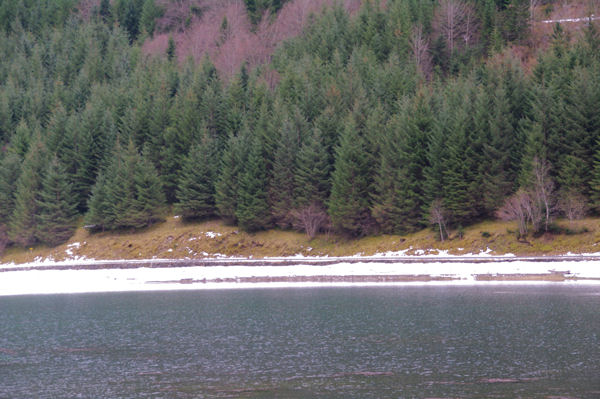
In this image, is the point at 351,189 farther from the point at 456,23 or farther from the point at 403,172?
the point at 456,23

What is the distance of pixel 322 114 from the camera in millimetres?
61719

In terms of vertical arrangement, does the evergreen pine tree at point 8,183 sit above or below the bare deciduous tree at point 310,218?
above

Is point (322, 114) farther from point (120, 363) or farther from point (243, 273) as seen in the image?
point (120, 363)

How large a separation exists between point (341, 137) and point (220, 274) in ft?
65.6

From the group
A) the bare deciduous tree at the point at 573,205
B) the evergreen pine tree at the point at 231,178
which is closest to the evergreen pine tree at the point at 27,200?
the evergreen pine tree at the point at 231,178

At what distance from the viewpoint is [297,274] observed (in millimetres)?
43062

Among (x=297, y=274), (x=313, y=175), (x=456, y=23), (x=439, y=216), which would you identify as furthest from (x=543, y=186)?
(x=456, y=23)

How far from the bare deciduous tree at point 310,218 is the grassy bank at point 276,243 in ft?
3.47

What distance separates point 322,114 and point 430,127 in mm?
11540

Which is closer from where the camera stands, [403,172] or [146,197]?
[403,172]

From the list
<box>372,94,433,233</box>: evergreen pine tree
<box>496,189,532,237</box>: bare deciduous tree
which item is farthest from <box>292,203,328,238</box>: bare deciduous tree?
<box>496,189,532,237</box>: bare deciduous tree

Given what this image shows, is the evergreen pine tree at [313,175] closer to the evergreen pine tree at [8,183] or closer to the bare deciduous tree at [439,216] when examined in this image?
the bare deciduous tree at [439,216]

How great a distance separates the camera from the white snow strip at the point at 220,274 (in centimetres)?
3772

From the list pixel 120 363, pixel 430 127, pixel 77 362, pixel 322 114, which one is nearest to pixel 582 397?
pixel 120 363
